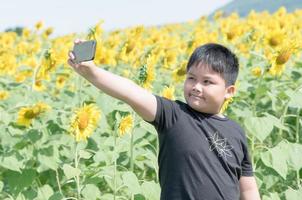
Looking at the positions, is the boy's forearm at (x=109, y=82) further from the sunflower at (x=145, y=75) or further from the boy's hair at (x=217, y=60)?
the sunflower at (x=145, y=75)

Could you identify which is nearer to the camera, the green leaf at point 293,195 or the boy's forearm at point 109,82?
the boy's forearm at point 109,82

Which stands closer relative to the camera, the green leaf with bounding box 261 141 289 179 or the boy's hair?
the boy's hair

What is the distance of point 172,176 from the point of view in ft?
6.86

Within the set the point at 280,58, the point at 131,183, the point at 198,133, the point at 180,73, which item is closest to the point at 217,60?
the point at 198,133

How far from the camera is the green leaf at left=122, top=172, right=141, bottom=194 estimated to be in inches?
97.7

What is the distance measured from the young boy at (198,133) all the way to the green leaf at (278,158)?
0.49 meters

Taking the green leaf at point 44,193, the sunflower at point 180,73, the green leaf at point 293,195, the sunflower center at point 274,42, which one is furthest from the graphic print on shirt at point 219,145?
the sunflower center at point 274,42

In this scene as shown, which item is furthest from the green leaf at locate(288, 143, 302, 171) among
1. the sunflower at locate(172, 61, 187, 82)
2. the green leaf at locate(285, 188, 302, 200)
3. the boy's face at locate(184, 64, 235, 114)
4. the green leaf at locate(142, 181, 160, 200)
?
the sunflower at locate(172, 61, 187, 82)

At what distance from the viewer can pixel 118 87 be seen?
1.96 meters

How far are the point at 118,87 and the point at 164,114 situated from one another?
0.19 meters

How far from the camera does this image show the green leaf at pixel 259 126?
8.82 feet

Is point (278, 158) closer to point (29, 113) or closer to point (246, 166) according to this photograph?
point (246, 166)

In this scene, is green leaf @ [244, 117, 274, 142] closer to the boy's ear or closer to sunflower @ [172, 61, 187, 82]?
the boy's ear

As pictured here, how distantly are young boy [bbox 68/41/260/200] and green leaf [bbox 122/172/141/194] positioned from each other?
13.5 inches
